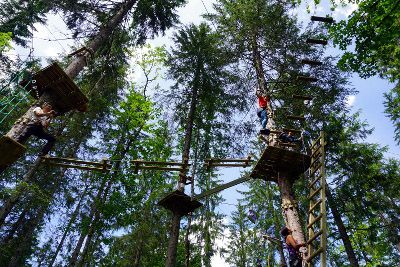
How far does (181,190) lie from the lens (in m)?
11.2

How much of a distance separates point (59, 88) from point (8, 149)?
256 centimetres

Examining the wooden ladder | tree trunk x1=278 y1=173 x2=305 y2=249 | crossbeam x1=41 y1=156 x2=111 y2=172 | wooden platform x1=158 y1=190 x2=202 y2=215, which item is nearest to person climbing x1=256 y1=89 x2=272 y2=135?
tree trunk x1=278 y1=173 x2=305 y2=249

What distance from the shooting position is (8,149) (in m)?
6.51

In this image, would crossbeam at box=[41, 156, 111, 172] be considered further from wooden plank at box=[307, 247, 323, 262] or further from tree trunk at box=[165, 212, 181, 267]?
wooden plank at box=[307, 247, 323, 262]

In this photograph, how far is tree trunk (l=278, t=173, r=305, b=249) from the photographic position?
832 cm

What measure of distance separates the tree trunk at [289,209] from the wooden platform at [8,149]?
668cm

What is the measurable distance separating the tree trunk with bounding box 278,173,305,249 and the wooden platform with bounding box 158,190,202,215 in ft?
10.0

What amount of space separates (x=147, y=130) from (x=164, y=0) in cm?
613

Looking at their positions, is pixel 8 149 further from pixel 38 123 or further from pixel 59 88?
pixel 59 88

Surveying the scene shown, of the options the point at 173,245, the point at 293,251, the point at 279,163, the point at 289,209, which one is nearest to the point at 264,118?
the point at 279,163

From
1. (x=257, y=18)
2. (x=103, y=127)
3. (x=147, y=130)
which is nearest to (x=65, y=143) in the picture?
(x=103, y=127)

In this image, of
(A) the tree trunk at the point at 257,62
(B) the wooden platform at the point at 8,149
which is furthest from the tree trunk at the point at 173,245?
(A) the tree trunk at the point at 257,62

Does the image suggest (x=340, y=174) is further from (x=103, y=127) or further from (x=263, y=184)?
(x=103, y=127)

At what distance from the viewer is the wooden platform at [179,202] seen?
10713 mm
